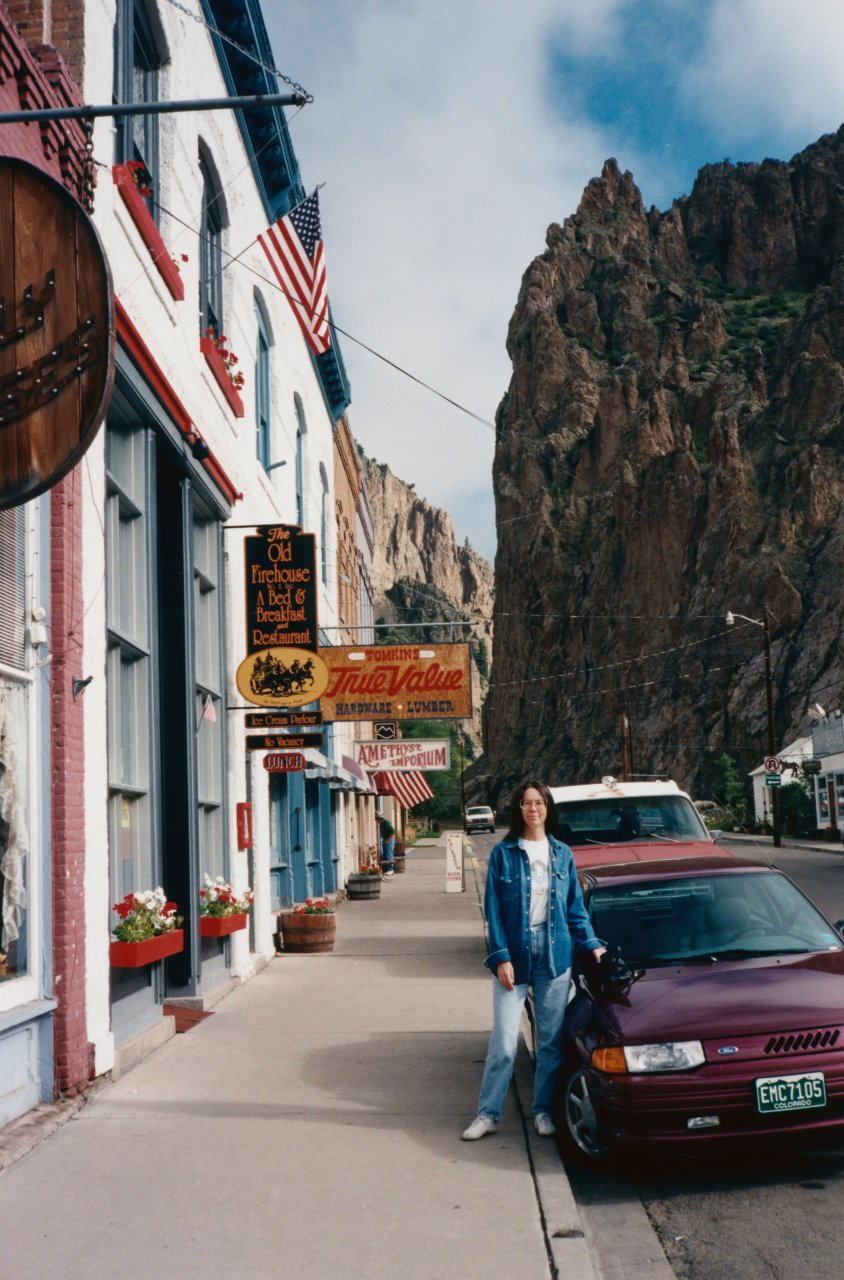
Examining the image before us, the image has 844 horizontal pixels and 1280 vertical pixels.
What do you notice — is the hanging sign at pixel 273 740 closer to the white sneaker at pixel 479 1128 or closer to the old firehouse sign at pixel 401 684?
the old firehouse sign at pixel 401 684

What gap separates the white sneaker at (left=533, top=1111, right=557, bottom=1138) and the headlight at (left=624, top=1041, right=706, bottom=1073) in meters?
1.01

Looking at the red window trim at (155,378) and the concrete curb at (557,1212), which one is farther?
the red window trim at (155,378)

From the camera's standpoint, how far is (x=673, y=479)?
92.8m

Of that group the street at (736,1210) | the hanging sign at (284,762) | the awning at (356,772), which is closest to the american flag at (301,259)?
the hanging sign at (284,762)

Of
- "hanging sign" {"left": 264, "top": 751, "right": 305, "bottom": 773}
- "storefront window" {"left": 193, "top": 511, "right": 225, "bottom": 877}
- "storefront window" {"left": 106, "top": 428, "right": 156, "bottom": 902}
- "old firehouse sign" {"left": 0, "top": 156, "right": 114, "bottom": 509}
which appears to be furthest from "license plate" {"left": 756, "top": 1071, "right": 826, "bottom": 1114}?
"hanging sign" {"left": 264, "top": 751, "right": 305, "bottom": 773}

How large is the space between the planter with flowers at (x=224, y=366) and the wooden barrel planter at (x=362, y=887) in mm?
13279

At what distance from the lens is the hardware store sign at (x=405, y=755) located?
27.2 m

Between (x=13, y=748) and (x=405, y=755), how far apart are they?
21388mm

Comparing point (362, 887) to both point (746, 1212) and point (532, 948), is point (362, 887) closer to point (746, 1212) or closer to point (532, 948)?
point (532, 948)

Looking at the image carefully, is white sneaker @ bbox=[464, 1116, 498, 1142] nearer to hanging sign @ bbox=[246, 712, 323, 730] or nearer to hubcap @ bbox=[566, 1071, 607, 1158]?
hubcap @ bbox=[566, 1071, 607, 1158]

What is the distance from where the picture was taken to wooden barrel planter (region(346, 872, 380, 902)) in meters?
24.8

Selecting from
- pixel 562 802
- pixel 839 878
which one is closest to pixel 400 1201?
pixel 562 802

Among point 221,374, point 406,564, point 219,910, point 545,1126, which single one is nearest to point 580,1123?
point 545,1126

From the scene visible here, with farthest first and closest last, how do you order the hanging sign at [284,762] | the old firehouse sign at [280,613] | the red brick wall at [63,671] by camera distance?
the hanging sign at [284,762] → the old firehouse sign at [280,613] → the red brick wall at [63,671]
